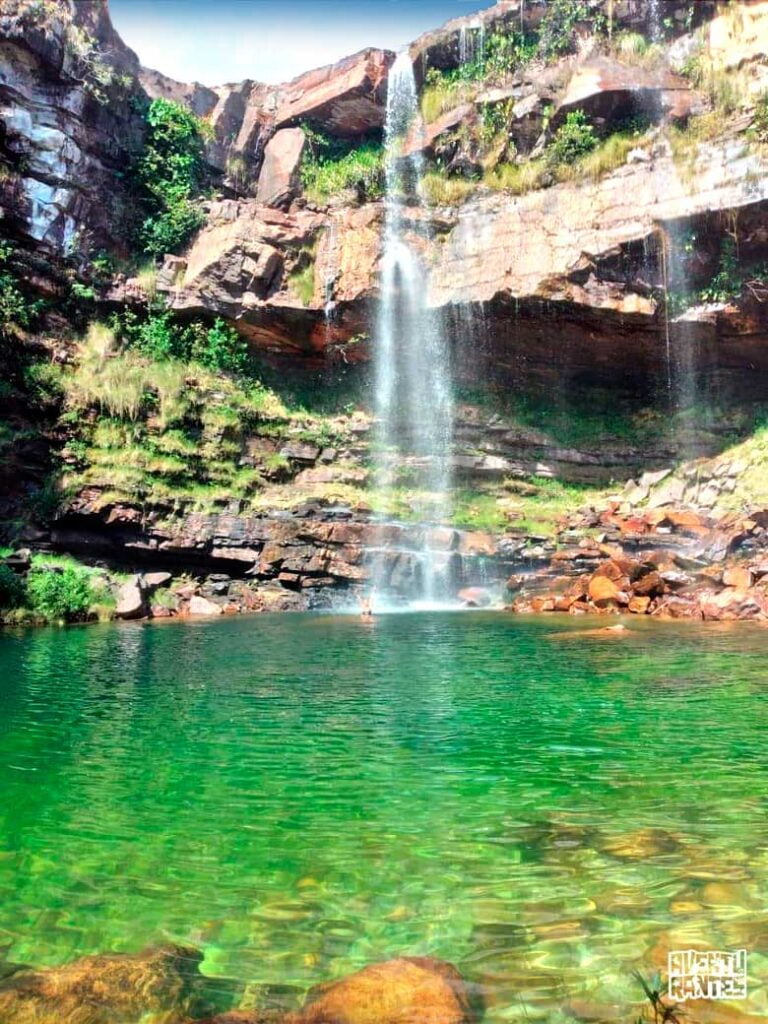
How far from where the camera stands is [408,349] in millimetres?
25438

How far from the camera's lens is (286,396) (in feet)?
83.0

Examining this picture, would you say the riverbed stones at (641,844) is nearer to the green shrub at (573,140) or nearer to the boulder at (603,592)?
the boulder at (603,592)

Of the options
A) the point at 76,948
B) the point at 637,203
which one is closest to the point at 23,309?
the point at 637,203

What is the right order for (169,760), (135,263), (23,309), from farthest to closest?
(135,263), (23,309), (169,760)

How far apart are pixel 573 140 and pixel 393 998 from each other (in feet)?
83.6

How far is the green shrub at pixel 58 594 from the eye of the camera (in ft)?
50.9

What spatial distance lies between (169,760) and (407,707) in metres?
2.44

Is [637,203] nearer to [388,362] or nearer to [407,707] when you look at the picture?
[388,362]

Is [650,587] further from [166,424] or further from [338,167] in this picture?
[338,167]

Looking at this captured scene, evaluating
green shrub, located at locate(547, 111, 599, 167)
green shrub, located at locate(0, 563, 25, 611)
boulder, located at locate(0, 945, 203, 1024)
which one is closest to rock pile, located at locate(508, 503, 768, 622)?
green shrub, located at locate(0, 563, 25, 611)

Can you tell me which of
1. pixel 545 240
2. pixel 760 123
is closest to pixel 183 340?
pixel 545 240

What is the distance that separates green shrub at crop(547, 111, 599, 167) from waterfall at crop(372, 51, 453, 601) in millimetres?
4849

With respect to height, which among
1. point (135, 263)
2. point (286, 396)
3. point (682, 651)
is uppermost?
point (135, 263)

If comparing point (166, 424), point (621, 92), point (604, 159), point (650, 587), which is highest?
point (621, 92)
